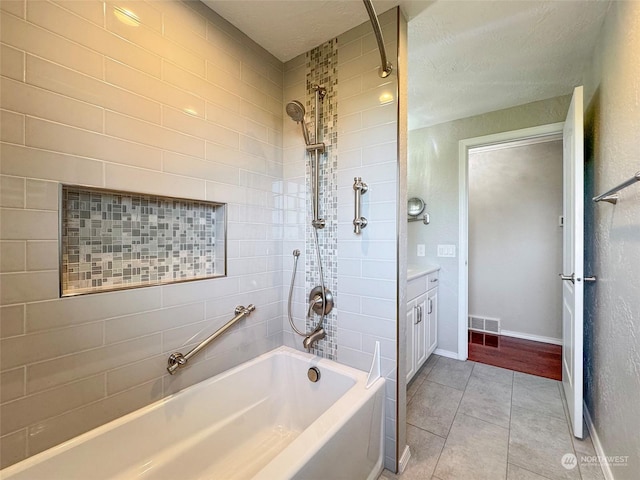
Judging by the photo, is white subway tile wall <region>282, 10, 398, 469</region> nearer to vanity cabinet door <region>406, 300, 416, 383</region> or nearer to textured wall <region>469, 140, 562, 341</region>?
vanity cabinet door <region>406, 300, 416, 383</region>

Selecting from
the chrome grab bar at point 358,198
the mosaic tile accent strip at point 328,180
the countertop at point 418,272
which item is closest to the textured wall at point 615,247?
the countertop at point 418,272

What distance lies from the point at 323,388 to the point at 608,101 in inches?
89.3

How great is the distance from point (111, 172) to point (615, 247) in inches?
93.5

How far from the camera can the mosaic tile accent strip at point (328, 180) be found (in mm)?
1633

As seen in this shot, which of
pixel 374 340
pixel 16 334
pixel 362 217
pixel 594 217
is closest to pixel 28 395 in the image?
pixel 16 334

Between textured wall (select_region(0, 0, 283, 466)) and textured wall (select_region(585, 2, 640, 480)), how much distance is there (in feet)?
6.02

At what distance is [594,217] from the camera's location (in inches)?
65.1

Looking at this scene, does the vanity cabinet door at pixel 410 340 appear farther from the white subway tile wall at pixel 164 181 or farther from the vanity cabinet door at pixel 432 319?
the white subway tile wall at pixel 164 181

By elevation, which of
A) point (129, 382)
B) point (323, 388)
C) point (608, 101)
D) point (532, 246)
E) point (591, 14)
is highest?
point (591, 14)

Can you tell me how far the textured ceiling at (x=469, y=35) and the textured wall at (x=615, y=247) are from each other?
0.19 m

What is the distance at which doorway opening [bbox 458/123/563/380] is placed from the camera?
306 cm

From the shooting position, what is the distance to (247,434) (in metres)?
1.49

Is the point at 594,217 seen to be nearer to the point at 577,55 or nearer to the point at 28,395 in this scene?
the point at 577,55

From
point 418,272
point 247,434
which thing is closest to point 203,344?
point 247,434
